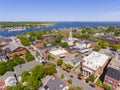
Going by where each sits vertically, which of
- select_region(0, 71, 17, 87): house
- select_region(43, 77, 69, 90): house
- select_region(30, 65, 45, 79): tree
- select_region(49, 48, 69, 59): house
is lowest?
select_region(49, 48, 69, 59): house

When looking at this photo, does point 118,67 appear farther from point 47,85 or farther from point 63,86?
point 47,85

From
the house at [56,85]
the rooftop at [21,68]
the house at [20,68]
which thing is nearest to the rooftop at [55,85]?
the house at [56,85]

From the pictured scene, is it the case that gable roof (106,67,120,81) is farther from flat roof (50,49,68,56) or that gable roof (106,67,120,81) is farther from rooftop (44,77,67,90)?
flat roof (50,49,68,56)

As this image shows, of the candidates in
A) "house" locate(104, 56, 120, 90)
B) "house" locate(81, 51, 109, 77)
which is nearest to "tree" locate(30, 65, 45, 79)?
"house" locate(81, 51, 109, 77)

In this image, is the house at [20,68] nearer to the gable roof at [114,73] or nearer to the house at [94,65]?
the house at [94,65]

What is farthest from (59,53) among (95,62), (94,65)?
(94,65)

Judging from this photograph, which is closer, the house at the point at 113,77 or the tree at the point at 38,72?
the house at the point at 113,77

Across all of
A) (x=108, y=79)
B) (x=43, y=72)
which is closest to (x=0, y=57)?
(x=43, y=72)

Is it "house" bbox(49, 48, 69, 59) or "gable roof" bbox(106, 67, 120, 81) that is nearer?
"gable roof" bbox(106, 67, 120, 81)

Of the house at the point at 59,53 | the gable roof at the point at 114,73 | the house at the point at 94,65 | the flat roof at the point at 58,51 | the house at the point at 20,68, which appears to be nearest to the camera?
the gable roof at the point at 114,73

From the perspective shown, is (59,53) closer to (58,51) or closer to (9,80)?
(58,51)
